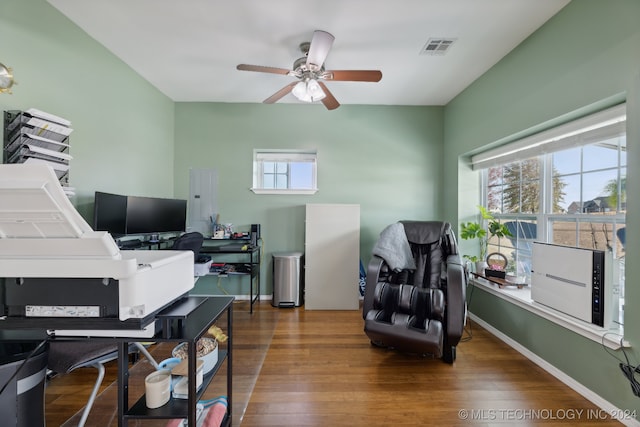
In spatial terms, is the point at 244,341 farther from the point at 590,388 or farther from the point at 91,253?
the point at 590,388

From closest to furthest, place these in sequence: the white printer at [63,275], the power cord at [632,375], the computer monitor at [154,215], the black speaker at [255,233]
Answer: the white printer at [63,275], the power cord at [632,375], the computer monitor at [154,215], the black speaker at [255,233]

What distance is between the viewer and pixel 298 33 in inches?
81.9

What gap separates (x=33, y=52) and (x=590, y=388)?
4176mm

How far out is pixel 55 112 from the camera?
1891 mm

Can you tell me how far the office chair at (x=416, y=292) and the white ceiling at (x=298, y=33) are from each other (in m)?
1.55

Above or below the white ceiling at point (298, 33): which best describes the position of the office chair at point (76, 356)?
below

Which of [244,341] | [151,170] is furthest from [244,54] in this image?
[244,341]

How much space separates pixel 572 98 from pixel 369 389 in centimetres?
237

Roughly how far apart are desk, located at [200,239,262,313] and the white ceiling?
1.86m

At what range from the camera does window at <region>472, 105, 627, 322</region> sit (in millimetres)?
1695

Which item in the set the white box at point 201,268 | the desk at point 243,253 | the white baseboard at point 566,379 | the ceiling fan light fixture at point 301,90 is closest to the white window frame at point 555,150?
the white baseboard at point 566,379

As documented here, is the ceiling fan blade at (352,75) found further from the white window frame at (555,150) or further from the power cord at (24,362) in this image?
the power cord at (24,362)

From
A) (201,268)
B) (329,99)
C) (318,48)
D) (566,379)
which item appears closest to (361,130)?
(329,99)

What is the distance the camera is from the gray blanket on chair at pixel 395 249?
234 cm
